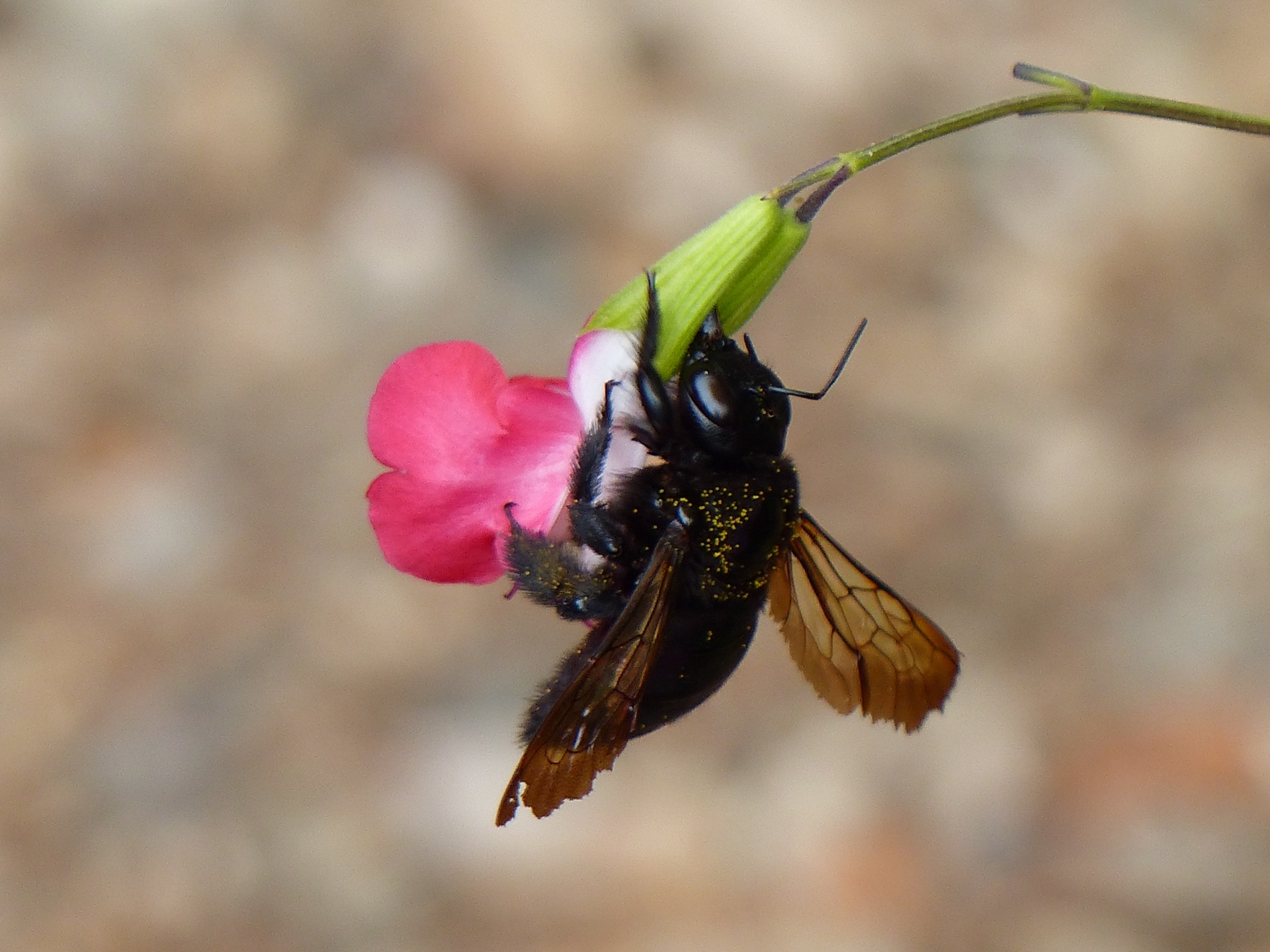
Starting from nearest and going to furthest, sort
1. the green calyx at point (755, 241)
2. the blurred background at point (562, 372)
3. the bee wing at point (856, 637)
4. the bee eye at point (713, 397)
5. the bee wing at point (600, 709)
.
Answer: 1. the bee wing at point (600, 709)
2. the bee eye at point (713, 397)
3. the green calyx at point (755, 241)
4. the bee wing at point (856, 637)
5. the blurred background at point (562, 372)

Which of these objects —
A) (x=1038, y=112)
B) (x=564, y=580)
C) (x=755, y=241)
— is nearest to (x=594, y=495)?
(x=564, y=580)

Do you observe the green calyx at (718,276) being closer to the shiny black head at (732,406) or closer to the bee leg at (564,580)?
the shiny black head at (732,406)

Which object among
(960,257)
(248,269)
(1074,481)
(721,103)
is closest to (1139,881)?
(1074,481)

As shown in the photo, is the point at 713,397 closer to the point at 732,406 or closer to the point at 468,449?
the point at 732,406

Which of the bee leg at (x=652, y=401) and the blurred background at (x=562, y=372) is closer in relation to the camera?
the bee leg at (x=652, y=401)

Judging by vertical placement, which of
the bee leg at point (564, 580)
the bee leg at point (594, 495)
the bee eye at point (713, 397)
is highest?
the bee eye at point (713, 397)

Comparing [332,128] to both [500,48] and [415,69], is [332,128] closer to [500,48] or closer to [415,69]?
[415,69]

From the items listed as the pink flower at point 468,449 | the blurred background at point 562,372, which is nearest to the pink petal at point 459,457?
the pink flower at point 468,449

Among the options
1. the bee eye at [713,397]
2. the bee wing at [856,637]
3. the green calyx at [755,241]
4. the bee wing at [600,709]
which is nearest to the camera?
the bee wing at [600,709]
